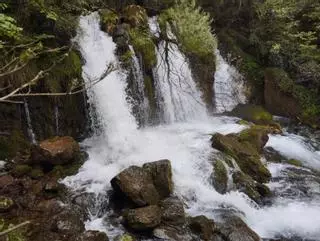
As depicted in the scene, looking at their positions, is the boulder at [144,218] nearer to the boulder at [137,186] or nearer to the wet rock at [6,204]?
the boulder at [137,186]

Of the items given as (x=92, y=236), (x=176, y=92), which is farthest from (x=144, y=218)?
(x=176, y=92)

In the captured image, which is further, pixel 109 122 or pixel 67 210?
pixel 109 122

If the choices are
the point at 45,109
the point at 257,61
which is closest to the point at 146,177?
the point at 45,109

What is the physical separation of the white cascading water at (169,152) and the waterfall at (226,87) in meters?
1.11

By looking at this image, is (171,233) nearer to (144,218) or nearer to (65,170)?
(144,218)

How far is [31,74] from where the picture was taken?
9062 millimetres

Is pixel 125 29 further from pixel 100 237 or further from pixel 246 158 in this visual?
pixel 100 237

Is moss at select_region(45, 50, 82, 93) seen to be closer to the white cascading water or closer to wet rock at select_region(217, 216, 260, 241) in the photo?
the white cascading water

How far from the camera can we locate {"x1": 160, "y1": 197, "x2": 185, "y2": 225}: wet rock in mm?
6719

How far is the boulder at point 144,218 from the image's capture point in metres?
6.39

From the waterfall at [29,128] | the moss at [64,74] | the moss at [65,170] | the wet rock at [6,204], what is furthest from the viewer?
the moss at [64,74]

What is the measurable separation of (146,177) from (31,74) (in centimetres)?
398

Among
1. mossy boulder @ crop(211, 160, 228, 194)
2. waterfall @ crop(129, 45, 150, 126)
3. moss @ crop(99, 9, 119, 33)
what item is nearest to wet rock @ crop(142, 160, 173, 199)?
mossy boulder @ crop(211, 160, 228, 194)

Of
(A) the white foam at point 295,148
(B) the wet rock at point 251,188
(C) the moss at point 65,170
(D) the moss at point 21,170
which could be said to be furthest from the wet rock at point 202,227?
(A) the white foam at point 295,148
